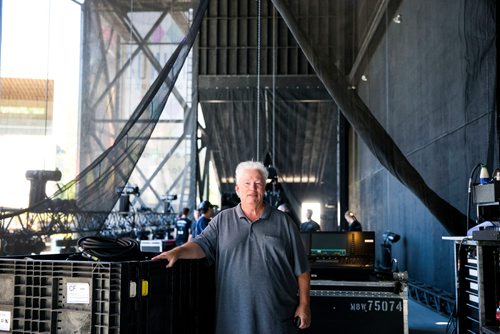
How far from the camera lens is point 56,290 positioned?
1657 mm

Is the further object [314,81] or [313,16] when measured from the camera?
[314,81]

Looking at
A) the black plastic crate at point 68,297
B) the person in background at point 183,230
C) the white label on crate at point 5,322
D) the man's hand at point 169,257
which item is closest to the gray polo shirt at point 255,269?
the man's hand at point 169,257

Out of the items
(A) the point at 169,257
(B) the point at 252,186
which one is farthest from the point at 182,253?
(B) the point at 252,186

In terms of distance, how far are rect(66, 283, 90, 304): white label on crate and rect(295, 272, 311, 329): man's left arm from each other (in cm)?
93

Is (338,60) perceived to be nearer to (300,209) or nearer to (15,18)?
(15,18)

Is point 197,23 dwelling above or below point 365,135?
above

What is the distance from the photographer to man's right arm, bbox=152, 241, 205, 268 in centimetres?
187

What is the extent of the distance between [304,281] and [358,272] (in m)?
1.63

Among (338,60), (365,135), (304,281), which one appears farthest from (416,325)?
(304,281)

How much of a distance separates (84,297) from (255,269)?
2.38 ft

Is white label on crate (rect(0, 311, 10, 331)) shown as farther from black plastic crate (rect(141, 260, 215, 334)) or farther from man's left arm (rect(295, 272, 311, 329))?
man's left arm (rect(295, 272, 311, 329))

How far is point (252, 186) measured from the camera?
218 cm

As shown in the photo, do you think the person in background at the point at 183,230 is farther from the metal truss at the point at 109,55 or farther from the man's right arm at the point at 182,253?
the man's right arm at the point at 182,253

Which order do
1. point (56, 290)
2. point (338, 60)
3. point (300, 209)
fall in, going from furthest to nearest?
point (300, 209) → point (338, 60) → point (56, 290)
